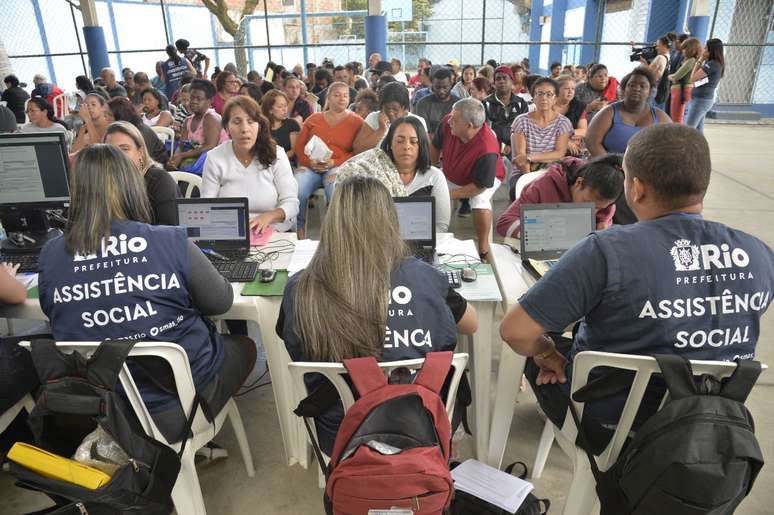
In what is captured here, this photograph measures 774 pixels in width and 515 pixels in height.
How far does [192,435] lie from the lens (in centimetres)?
171

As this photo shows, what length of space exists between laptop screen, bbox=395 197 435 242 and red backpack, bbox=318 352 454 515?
1.05 metres

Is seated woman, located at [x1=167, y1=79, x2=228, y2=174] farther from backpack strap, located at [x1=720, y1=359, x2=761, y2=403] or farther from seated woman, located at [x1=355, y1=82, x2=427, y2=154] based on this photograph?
backpack strap, located at [x1=720, y1=359, x2=761, y2=403]

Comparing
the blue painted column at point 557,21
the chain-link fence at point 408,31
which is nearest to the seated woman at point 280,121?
the chain-link fence at point 408,31

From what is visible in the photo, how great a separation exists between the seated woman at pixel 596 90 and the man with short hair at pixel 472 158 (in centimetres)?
272

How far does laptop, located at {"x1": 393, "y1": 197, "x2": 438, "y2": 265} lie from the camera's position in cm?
228

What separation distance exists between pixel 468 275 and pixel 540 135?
2.62m

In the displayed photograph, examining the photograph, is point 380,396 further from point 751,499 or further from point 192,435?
point 751,499

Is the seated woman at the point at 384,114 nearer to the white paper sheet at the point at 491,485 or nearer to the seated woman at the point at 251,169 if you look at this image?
the seated woman at the point at 251,169

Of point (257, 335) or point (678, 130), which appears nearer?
point (678, 130)

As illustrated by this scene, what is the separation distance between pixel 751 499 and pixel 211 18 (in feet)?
58.1

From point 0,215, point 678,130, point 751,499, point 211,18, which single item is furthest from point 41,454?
point 211,18

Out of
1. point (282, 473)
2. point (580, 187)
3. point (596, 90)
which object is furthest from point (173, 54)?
point (282, 473)

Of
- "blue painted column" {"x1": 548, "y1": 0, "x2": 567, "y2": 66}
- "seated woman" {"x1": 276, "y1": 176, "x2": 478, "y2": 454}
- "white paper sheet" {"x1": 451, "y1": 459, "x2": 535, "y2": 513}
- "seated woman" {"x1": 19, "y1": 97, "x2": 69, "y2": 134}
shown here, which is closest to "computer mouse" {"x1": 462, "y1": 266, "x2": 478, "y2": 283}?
"seated woman" {"x1": 276, "y1": 176, "x2": 478, "y2": 454}

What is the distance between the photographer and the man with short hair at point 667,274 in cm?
131
